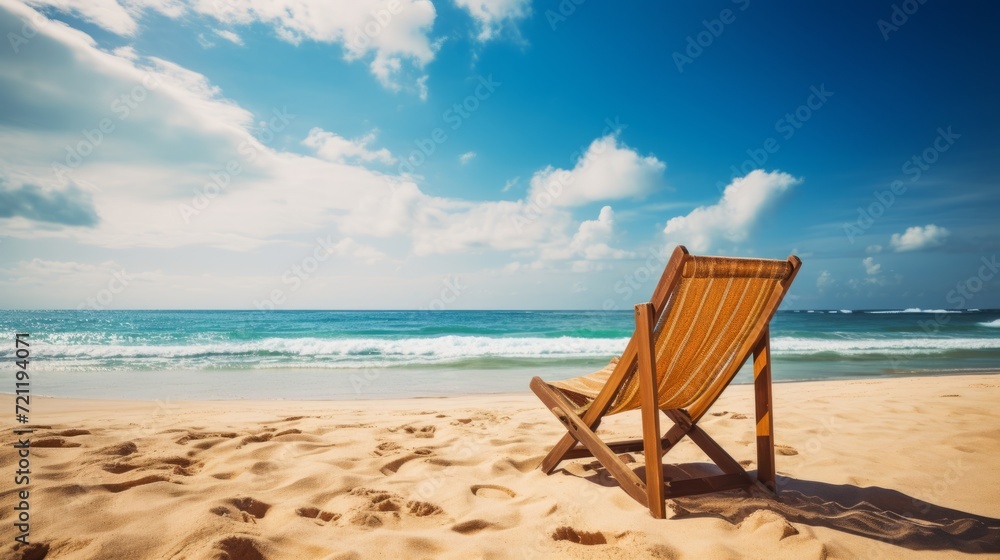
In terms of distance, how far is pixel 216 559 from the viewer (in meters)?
1.89

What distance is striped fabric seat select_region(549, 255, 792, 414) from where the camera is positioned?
241cm

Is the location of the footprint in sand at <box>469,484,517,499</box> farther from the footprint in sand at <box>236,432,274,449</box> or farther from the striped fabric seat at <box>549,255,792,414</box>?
the footprint in sand at <box>236,432,274,449</box>

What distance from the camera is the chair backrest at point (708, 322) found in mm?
2396

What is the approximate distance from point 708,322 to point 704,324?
3cm

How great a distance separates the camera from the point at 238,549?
201 cm

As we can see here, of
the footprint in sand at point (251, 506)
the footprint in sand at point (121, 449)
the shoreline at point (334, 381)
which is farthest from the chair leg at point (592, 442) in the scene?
the shoreline at point (334, 381)

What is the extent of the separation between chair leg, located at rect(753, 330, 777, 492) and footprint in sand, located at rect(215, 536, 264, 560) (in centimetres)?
275

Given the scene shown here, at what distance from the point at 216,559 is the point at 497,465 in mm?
1914

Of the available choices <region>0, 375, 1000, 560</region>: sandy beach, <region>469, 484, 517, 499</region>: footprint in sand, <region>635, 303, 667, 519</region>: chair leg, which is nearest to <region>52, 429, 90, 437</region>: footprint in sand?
<region>0, 375, 1000, 560</region>: sandy beach

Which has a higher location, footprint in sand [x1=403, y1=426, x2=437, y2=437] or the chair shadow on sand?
the chair shadow on sand

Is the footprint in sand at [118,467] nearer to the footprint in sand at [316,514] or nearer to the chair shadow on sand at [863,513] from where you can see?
the footprint in sand at [316,514]

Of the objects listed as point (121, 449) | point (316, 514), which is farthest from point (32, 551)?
point (121, 449)

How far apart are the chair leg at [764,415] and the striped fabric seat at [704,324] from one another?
0.17 meters

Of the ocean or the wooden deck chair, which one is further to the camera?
the ocean
